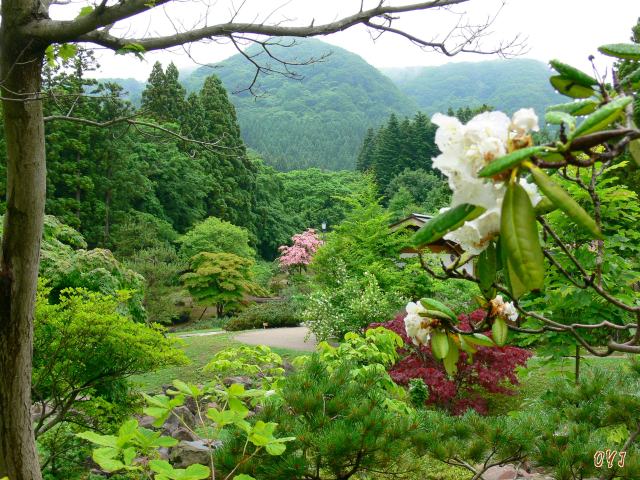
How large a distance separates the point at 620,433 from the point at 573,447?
47 centimetres

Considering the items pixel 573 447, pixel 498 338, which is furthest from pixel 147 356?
pixel 498 338

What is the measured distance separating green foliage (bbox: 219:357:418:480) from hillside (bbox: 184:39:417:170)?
51401mm

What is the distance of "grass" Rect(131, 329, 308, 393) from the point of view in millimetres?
7891

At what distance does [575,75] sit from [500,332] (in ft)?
1.78

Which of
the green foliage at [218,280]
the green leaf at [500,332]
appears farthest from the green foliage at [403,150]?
the green leaf at [500,332]

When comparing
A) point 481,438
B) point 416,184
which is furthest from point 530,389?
point 416,184

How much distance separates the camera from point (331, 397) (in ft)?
7.34

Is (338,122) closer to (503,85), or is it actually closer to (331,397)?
(503,85)

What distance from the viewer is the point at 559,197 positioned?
59 centimetres

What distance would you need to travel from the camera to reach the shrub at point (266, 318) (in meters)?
13.9

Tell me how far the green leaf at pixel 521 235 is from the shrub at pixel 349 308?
8150 millimetres

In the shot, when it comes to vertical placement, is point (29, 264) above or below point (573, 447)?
above

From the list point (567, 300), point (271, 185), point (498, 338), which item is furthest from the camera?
point (271, 185)

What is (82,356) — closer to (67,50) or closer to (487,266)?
(67,50)
